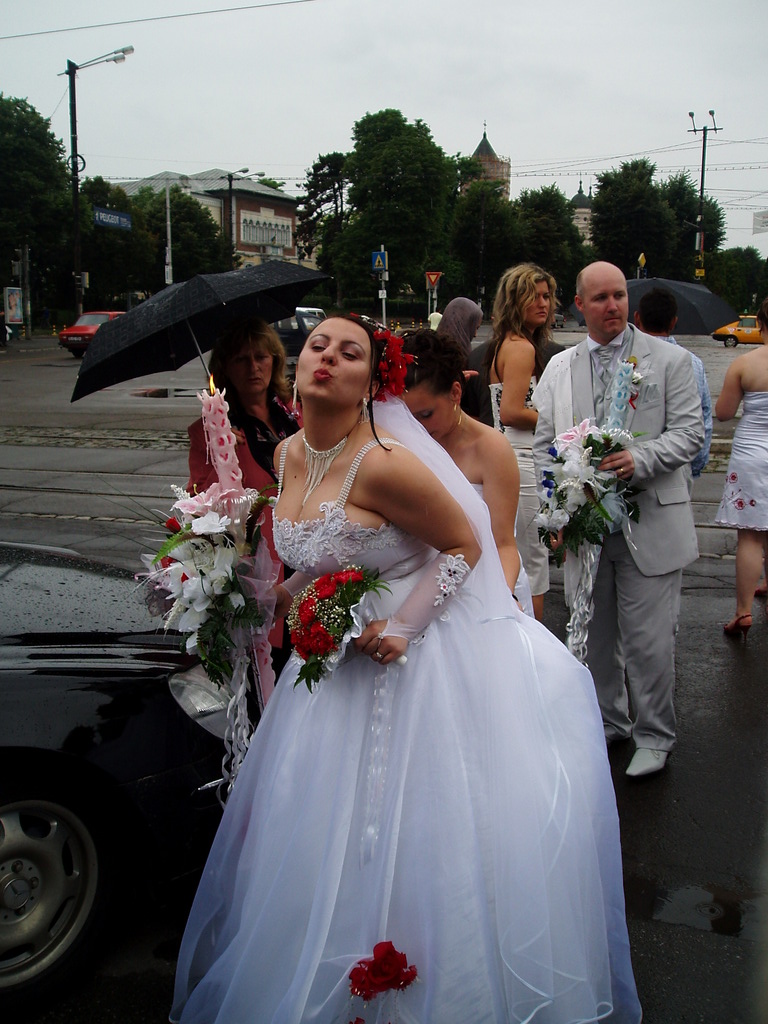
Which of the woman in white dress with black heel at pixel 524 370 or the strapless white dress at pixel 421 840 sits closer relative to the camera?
the strapless white dress at pixel 421 840

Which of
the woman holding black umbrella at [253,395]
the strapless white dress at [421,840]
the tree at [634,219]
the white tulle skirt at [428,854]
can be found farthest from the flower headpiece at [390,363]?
the tree at [634,219]

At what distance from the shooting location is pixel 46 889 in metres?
2.75

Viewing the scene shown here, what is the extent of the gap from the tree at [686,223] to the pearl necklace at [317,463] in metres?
72.5

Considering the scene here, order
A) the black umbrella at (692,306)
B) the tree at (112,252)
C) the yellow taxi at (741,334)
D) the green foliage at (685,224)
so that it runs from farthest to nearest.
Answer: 1. the green foliage at (685,224)
2. the tree at (112,252)
3. the yellow taxi at (741,334)
4. the black umbrella at (692,306)

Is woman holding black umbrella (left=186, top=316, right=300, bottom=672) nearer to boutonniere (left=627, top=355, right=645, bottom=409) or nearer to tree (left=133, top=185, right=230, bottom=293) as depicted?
boutonniere (left=627, top=355, right=645, bottom=409)

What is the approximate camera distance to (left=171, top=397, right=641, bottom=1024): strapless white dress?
2336 millimetres

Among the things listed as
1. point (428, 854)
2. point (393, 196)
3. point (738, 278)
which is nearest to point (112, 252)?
point (393, 196)

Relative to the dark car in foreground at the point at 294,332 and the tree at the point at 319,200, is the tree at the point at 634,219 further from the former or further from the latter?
the dark car in foreground at the point at 294,332

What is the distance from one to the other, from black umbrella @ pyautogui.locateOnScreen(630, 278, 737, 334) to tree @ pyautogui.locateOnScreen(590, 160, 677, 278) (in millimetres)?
63094

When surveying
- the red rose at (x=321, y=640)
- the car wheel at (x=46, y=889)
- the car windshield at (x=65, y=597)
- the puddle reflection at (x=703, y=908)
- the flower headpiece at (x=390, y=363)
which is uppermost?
the flower headpiece at (x=390, y=363)

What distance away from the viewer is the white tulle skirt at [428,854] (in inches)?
91.8

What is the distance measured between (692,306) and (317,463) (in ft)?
19.9

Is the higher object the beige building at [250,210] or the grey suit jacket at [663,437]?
the beige building at [250,210]

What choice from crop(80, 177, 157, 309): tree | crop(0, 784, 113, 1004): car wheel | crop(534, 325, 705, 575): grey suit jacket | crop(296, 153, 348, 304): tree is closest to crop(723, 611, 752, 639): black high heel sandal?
crop(534, 325, 705, 575): grey suit jacket
